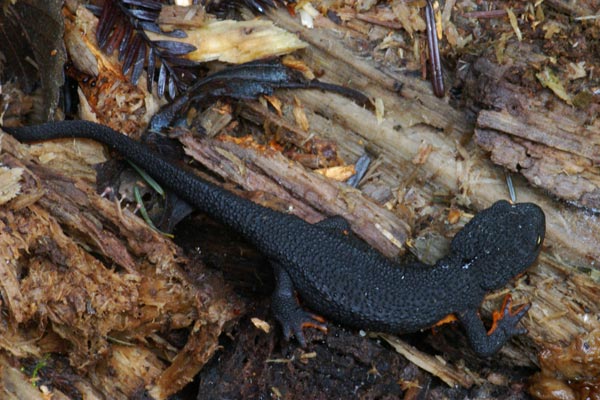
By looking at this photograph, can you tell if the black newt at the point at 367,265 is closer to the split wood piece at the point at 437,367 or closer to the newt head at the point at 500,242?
the newt head at the point at 500,242

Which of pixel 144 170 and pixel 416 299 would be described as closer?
pixel 416 299

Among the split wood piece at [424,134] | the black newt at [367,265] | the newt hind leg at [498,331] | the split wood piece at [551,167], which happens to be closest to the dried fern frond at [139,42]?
the black newt at [367,265]

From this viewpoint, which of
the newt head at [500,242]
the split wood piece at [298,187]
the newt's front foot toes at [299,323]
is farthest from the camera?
the split wood piece at [298,187]

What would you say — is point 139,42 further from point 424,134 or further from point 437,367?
point 437,367

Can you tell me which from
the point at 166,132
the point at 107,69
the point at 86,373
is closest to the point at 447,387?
the point at 86,373

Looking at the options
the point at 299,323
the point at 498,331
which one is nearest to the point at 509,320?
the point at 498,331

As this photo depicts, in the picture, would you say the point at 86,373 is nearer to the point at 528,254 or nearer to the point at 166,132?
the point at 166,132
